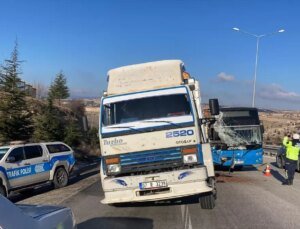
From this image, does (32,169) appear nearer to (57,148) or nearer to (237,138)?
(57,148)

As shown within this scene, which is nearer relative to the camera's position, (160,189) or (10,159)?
(160,189)

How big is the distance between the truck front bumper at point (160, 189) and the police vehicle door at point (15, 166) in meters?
5.36

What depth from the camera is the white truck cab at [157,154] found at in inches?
366

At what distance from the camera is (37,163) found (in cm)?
1529

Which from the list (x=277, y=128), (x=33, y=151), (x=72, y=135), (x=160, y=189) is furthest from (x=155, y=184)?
(x=277, y=128)

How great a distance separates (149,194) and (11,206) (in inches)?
241

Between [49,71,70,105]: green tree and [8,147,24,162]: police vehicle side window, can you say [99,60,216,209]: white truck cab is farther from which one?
[49,71,70,105]: green tree

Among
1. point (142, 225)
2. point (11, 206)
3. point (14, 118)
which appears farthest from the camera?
point (14, 118)

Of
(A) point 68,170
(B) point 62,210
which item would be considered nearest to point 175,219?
(B) point 62,210

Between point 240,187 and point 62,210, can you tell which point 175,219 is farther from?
point 240,187

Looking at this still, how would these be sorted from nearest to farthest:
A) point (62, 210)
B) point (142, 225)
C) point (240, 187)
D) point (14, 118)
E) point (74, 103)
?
point (62, 210) < point (142, 225) < point (240, 187) < point (14, 118) < point (74, 103)

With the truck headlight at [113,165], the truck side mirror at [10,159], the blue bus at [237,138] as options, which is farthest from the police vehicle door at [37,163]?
the blue bus at [237,138]

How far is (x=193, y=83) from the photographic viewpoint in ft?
35.3

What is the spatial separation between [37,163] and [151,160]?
7.00 metres
